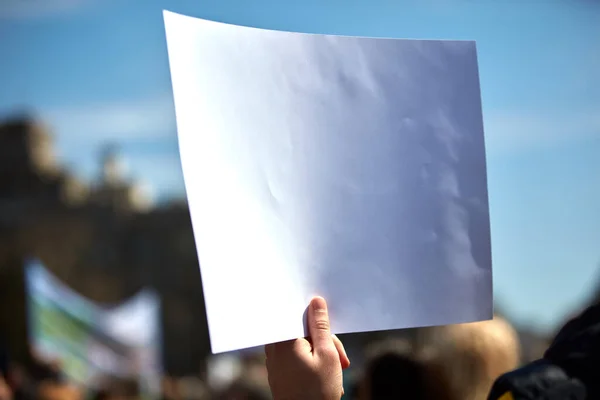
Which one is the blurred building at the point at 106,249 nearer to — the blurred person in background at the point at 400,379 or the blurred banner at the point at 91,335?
the blurred banner at the point at 91,335

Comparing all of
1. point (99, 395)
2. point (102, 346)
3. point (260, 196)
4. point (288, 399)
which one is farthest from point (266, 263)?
point (102, 346)

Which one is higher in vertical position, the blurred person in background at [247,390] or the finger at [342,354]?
the finger at [342,354]

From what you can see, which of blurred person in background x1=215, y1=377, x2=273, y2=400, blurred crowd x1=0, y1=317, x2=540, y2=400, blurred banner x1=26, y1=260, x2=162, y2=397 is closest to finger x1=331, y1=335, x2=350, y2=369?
blurred crowd x1=0, y1=317, x2=540, y2=400

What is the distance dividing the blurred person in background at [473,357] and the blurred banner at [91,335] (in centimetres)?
573

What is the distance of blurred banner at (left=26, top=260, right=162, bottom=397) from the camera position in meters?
8.87

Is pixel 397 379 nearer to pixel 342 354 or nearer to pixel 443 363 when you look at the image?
pixel 443 363

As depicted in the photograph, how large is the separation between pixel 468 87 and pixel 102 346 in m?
8.88

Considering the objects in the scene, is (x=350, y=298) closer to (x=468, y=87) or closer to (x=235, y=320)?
(x=235, y=320)

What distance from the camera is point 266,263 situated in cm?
119

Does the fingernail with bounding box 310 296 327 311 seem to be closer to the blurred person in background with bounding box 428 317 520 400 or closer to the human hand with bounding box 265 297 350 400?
the human hand with bounding box 265 297 350 400

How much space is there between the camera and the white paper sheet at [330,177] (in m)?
1.16

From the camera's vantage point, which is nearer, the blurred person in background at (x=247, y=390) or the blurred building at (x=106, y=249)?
the blurred person in background at (x=247, y=390)

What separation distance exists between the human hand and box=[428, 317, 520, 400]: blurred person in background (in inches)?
49.4

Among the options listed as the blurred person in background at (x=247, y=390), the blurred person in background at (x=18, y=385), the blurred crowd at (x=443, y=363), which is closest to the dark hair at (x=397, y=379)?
the blurred crowd at (x=443, y=363)
